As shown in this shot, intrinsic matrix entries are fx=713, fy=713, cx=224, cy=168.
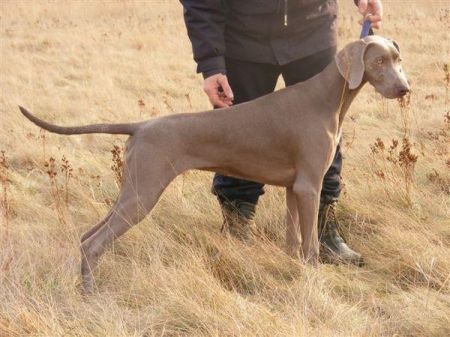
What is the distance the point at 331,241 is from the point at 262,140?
0.91m

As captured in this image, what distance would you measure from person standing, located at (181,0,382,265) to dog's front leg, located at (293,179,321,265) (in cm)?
38

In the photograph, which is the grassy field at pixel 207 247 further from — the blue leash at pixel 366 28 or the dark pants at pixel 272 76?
the blue leash at pixel 366 28

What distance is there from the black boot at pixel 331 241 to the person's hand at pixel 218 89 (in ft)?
3.07

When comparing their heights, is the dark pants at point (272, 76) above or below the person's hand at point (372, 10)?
below

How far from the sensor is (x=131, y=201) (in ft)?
11.6

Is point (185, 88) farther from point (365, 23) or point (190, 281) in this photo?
point (190, 281)

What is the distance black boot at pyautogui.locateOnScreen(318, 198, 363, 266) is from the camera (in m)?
4.04

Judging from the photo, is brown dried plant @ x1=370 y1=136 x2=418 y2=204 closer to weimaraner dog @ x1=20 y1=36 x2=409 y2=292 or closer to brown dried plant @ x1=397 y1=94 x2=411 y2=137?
brown dried plant @ x1=397 y1=94 x2=411 y2=137

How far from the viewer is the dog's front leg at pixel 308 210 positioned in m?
3.63

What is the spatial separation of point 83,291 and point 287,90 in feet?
4.80

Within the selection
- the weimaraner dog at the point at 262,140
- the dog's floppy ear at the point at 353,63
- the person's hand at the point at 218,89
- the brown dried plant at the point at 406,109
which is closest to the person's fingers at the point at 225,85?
the person's hand at the point at 218,89

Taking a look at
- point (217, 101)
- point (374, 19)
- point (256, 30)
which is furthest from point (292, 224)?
point (374, 19)

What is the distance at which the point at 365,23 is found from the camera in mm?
3934

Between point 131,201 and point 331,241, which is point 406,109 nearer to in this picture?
point 331,241
